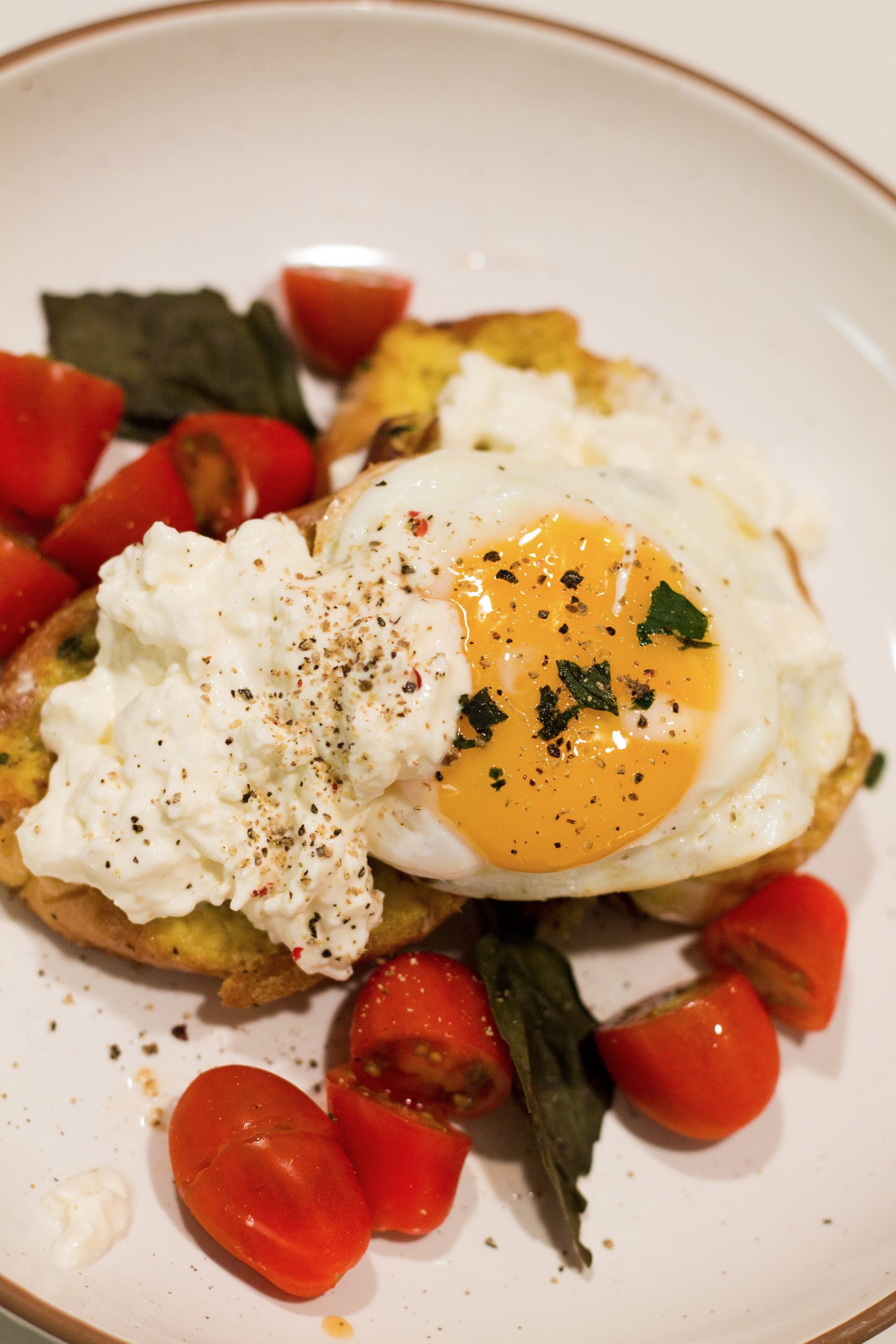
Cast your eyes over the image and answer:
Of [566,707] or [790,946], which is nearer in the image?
[566,707]

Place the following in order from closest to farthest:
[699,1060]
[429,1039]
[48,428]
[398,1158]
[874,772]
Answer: [398,1158]
[429,1039]
[699,1060]
[48,428]
[874,772]

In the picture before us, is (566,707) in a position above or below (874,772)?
above

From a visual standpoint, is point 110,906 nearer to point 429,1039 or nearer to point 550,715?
point 429,1039

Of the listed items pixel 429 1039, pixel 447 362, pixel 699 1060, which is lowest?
pixel 429 1039

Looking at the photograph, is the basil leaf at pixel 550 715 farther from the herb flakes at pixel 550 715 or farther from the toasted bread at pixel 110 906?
the toasted bread at pixel 110 906

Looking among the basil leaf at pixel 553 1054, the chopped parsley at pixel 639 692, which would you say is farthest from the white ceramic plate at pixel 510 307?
the chopped parsley at pixel 639 692

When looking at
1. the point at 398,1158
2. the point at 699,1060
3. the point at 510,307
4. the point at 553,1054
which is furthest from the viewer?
the point at 510,307

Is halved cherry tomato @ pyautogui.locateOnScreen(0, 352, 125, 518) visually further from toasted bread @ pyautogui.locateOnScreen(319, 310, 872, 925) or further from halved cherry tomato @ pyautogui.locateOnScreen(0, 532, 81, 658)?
toasted bread @ pyautogui.locateOnScreen(319, 310, 872, 925)

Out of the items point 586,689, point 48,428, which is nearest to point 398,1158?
point 586,689
